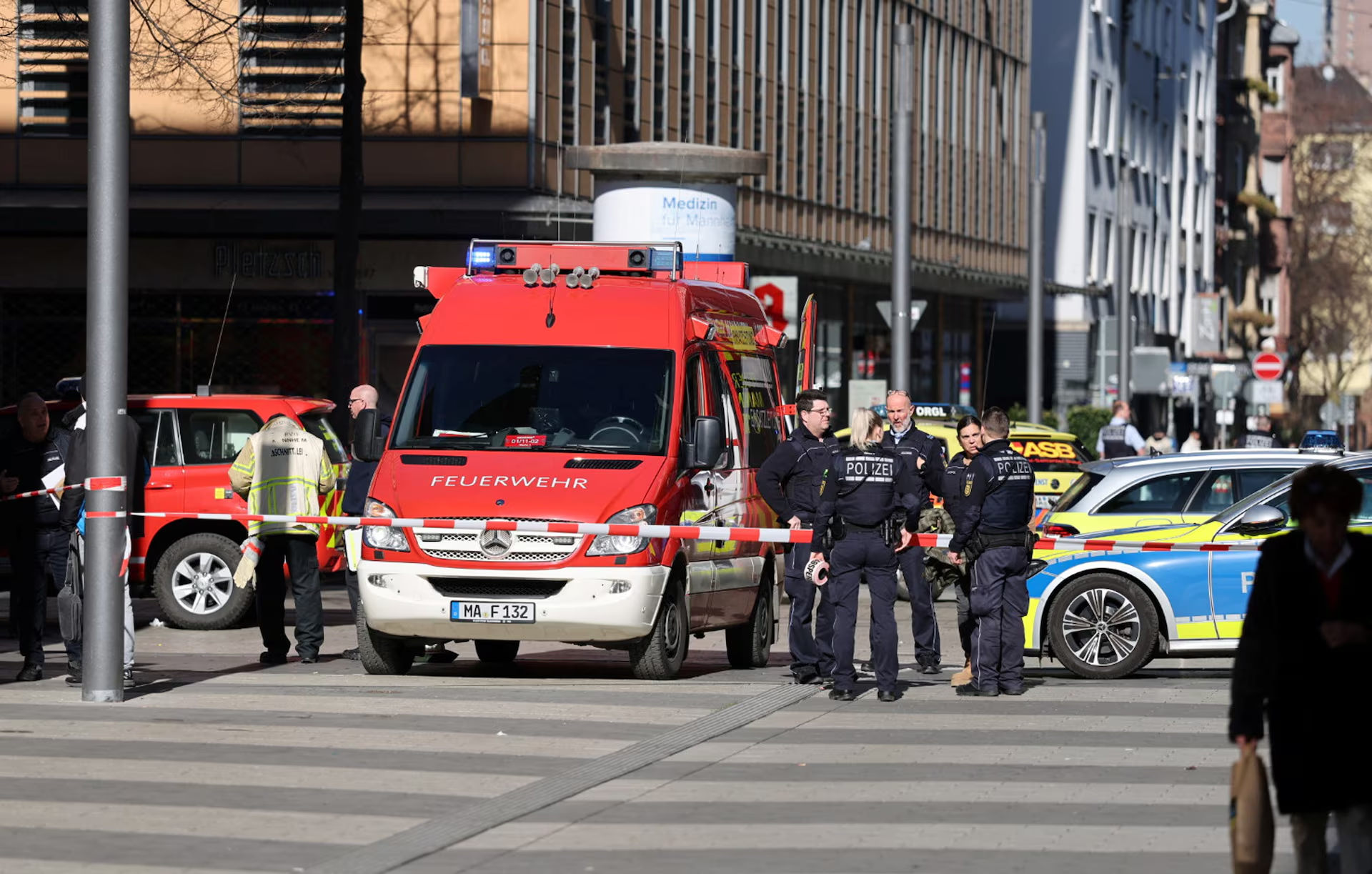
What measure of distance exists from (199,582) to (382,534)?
16.5 ft

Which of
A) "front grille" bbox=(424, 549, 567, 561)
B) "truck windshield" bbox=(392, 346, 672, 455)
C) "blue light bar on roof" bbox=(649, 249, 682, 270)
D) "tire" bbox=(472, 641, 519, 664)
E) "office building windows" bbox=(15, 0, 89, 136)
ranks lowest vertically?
"tire" bbox=(472, 641, 519, 664)

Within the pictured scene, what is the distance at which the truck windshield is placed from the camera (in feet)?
48.0

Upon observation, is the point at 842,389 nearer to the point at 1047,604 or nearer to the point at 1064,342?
the point at 1064,342

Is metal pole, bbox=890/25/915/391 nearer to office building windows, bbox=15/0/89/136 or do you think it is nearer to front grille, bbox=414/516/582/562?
office building windows, bbox=15/0/89/136

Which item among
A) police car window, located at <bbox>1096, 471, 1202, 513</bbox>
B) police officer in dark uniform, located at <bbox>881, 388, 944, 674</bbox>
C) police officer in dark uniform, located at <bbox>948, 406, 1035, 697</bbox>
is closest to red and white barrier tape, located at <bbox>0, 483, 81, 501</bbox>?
police officer in dark uniform, located at <bbox>881, 388, 944, 674</bbox>

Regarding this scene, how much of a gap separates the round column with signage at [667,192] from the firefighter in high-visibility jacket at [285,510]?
28.0 feet

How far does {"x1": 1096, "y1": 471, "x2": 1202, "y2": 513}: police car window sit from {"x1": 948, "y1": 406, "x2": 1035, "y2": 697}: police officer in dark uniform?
6.89ft

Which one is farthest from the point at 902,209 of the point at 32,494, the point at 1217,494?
the point at 32,494

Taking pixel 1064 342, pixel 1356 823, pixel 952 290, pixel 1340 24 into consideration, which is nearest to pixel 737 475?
pixel 1356 823

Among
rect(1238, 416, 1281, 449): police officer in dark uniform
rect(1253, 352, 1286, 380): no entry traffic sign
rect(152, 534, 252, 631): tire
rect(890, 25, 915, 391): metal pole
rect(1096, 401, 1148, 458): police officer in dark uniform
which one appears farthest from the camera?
rect(1253, 352, 1286, 380): no entry traffic sign

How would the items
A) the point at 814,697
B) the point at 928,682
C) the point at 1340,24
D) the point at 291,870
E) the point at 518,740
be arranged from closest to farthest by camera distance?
1. the point at 291,870
2. the point at 518,740
3. the point at 814,697
4. the point at 928,682
5. the point at 1340,24

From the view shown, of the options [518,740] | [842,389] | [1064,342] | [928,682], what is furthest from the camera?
[1064,342]

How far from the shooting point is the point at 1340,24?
618 ft

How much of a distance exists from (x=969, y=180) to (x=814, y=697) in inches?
1787
